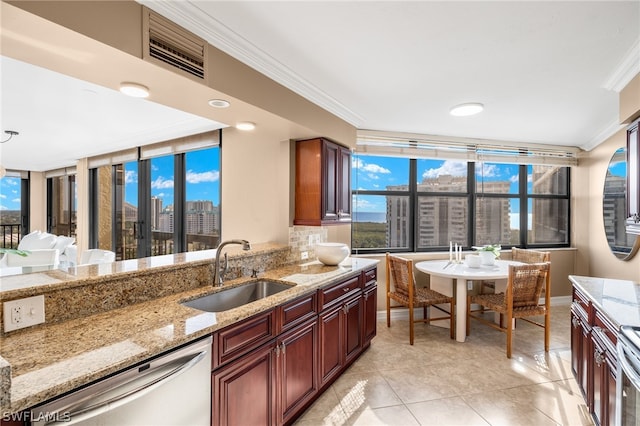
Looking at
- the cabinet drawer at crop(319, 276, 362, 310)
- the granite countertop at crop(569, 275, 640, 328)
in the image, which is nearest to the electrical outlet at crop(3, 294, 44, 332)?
the cabinet drawer at crop(319, 276, 362, 310)

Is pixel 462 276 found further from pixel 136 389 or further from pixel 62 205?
pixel 62 205

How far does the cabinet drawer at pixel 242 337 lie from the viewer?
149 cm

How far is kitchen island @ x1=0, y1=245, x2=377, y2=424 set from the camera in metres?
0.96

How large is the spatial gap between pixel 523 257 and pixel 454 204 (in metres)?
1.19

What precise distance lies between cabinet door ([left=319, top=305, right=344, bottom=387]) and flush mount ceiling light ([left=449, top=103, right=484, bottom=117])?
2.28 metres

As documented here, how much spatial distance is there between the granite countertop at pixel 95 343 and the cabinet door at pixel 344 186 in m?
1.54

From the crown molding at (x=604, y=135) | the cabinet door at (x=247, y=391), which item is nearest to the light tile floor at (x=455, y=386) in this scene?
the cabinet door at (x=247, y=391)

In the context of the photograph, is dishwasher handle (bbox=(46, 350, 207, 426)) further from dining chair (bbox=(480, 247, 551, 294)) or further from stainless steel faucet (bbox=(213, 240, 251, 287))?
dining chair (bbox=(480, 247, 551, 294))

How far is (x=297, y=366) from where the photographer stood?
6.72 ft

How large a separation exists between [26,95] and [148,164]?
184 centimetres

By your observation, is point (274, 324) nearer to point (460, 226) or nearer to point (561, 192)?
point (460, 226)

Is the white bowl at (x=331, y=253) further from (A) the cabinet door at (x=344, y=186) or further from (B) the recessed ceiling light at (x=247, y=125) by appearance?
(B) the recessed ceiling light at (x=247, y=125)

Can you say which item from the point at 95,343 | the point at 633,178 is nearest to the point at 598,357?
the point at 633,178

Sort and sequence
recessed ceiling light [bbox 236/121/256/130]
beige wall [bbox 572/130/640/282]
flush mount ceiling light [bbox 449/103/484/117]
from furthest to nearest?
beige wall [bbox 572/130/640/282] → flush mount ceiling light [bbox 449/103/484/117] → recessed ceiling light [bbox 236/121/256/130]
